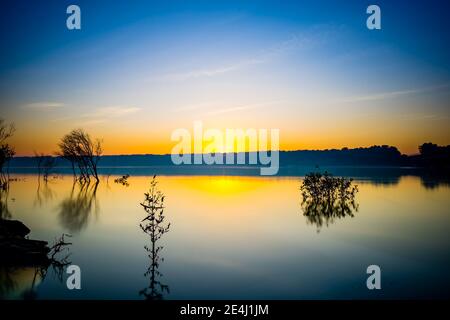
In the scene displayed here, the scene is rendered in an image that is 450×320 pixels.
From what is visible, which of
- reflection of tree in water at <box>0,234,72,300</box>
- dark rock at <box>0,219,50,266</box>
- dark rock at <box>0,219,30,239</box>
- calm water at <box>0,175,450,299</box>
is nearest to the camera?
reflection of tree in water at <box>0,234,72,300</box>

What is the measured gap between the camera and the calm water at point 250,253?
9.07 meters

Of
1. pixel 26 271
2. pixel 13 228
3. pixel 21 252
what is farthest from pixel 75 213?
pixel 26 271

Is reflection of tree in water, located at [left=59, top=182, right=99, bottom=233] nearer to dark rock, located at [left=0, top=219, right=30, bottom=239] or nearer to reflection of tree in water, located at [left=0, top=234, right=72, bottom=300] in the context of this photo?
dark rock, located at [left=0, top=219, right=30, bottom=239]

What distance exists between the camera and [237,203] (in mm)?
26422

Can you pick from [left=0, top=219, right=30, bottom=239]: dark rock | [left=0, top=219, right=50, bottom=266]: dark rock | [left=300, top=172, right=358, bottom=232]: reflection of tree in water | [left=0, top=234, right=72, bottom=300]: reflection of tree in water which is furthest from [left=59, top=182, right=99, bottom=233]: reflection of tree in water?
[left=300, top=172, right=358, bottom=232]: reflection of tree in water

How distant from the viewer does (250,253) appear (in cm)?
1277

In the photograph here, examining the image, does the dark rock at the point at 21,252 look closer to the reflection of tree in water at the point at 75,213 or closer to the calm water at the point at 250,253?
the calm water at the point at 250,253

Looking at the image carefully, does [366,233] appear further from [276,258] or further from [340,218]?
[276,258]

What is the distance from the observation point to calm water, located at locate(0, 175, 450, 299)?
907cm

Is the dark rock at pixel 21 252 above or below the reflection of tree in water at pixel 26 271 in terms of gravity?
above

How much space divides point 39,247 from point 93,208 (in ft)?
44.0

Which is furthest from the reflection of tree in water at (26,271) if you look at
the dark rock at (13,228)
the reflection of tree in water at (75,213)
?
the reflection of tree in water at (75,213)

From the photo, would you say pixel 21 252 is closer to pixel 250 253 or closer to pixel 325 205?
pixel 250 253

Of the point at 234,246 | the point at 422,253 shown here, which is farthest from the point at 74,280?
the point at 422,253
